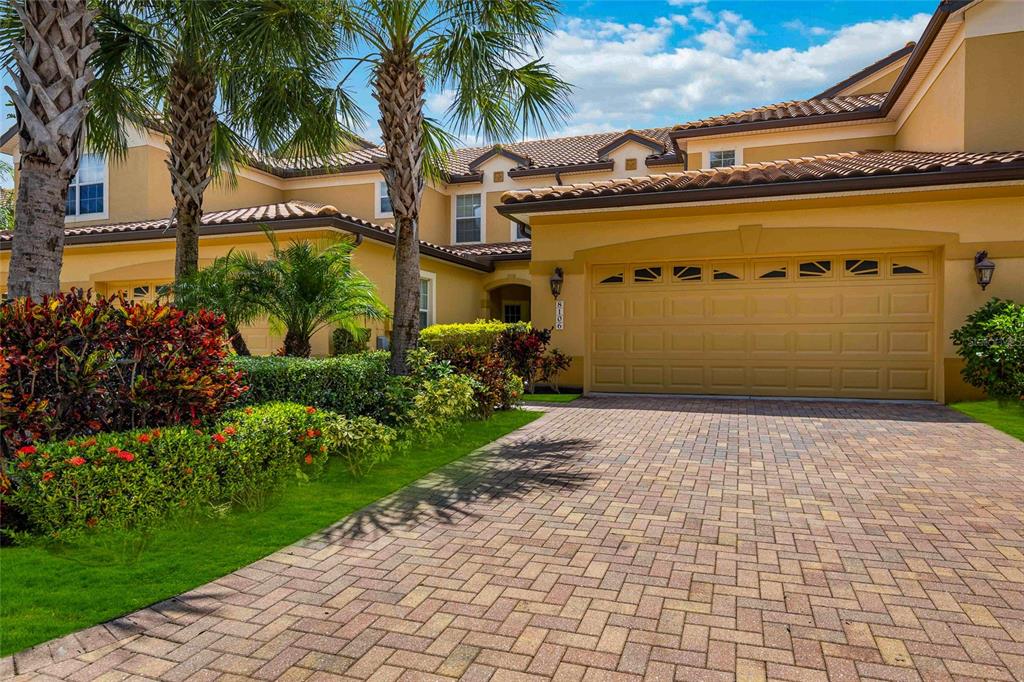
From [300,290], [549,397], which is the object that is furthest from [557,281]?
[300,290]

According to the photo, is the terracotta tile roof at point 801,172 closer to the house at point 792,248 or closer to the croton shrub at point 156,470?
the house at point 792,248

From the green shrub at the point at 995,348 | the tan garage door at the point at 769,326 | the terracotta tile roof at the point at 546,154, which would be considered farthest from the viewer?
the terracotta tile roof at the point at 546,154

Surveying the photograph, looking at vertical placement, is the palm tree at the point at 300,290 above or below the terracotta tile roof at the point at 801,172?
below

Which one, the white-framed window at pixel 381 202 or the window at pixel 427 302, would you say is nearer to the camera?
the window at pixel 427 302

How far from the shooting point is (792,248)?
12.2 metres

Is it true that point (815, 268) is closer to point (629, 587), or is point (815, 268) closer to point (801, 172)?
point (801, 172)

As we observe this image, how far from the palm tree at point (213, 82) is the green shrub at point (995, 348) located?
10743 millimetres

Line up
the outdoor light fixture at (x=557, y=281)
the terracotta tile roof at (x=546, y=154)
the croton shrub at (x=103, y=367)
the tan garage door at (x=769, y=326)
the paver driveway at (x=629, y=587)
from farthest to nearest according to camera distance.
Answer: the terracotta tile roof at (x=546, y=154), the outdoor light fixture at (x=557, y=281), the tan garage door at (x=769, y=326), the croton shrub at (x=103, y=367), the paver driveway at (x=629, y=587)

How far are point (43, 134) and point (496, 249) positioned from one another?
1592cm

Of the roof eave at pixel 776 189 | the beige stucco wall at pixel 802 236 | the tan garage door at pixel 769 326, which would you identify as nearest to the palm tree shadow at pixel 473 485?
the tan garage door at pixel 769 326

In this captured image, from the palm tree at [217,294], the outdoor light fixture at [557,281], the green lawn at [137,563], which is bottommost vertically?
the green lawn at [137,563]

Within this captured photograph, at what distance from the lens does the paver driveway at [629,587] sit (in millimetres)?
3010

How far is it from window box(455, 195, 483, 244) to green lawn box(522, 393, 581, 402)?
10.2 metres

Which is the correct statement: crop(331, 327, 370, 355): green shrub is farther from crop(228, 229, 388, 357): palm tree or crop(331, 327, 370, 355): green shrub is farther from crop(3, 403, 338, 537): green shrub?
crop(3, 403, 338, 537): green shrub
